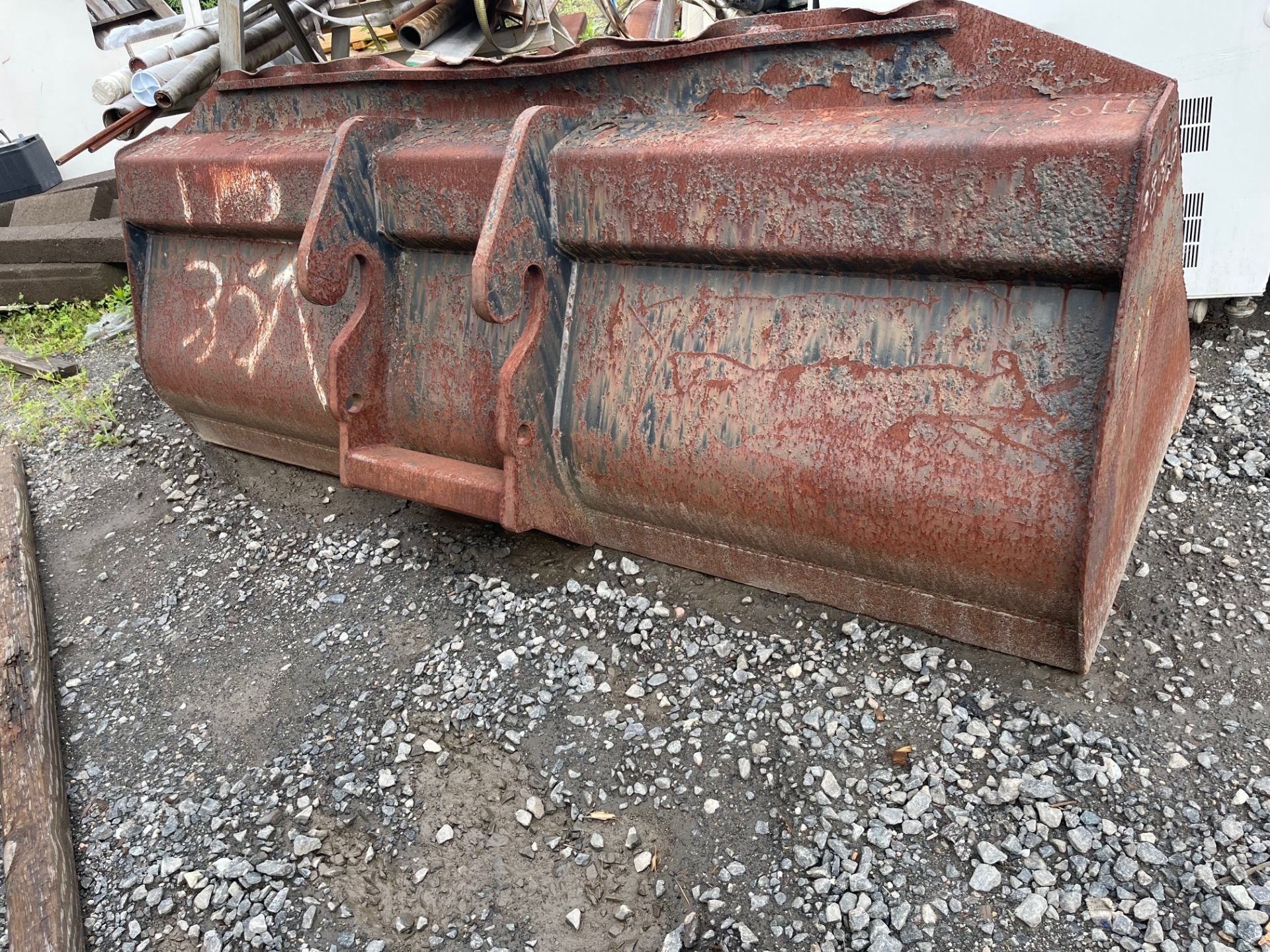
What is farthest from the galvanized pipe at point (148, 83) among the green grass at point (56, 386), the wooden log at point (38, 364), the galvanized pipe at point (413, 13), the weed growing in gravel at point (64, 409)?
the wooden log at point (38, 364)

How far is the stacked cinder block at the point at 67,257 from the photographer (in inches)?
231

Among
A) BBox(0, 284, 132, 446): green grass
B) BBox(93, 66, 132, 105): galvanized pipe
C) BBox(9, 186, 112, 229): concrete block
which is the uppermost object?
BBox(93, 66, 132, 105): galvanized pipe

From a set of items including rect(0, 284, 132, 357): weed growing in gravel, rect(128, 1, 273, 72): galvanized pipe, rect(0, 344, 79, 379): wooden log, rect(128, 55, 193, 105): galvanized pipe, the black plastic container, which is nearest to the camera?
rect(128, 55, 193, 105): galvanized pipe

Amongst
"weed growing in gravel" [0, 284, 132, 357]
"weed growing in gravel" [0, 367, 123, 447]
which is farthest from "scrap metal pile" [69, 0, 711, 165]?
"weed growing in gravel" [0, 284, 132, 357]

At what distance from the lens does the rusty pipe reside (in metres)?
3.29

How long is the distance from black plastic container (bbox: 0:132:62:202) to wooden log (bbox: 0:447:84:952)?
6747 millimetres

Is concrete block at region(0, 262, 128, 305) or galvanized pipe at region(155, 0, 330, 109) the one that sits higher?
galvanized pipe at region(155, 0, 330, 109)

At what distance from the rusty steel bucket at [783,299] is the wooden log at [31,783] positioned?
3.27 feet

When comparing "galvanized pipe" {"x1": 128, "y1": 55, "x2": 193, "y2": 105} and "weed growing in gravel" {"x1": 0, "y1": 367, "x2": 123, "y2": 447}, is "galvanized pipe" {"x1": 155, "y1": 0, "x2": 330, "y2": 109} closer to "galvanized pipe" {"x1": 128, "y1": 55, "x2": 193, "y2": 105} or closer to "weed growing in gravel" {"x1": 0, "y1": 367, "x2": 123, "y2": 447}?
"galvanized pipe" {"x1": 128, "y1": 55, "x2": 193, "y2": 105}

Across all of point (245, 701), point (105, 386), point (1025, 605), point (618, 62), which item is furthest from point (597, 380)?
point (105, 386)

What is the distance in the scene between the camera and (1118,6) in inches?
101

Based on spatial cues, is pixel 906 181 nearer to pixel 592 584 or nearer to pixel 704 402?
pixel 704 402

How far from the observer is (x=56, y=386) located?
15.9 ft

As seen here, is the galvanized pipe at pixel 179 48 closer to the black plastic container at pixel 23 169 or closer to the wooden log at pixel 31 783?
the wooden log at pixel 31 783
